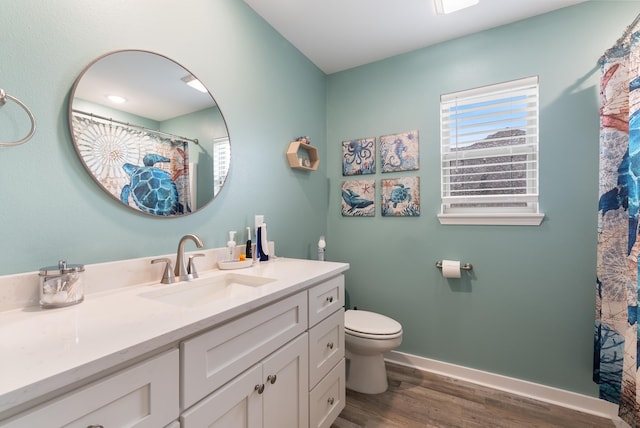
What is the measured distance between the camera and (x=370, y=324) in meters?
1.86

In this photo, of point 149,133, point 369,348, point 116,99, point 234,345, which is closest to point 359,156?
point 369,348

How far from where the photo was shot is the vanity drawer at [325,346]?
1283mm

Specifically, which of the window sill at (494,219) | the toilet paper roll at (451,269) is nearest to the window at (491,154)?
the window sill at (494,219)

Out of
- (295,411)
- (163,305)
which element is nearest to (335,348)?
(295,411)

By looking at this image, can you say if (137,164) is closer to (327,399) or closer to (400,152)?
(327,399)

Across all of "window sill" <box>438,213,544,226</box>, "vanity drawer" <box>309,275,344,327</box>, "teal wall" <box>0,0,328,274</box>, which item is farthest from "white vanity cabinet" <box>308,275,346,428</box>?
"window sill" <box>438,213,544,226</box>

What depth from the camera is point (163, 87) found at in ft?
4.16

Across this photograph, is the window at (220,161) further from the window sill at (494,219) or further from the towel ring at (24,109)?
the window sill at (494,219)

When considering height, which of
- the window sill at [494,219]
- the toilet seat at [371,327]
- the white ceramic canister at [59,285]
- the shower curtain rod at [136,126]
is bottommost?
the toilet seat at [371,327]

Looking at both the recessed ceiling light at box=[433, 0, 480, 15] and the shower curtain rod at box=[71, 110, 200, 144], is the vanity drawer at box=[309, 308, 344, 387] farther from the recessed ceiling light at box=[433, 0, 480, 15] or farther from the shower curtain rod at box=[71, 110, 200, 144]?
the recessed ceiling light at box=[433, 0, 480, 15]

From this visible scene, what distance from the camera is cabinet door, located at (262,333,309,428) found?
1.01 m

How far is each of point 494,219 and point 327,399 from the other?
1.55m

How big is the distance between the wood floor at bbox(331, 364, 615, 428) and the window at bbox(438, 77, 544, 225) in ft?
3.72

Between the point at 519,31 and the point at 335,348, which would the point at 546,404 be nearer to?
the point at 335,348
